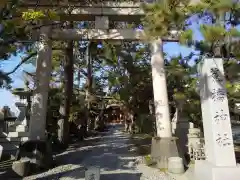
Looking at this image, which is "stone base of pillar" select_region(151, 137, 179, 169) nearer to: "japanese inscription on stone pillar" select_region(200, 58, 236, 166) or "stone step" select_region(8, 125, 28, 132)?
"japanese inscription on stone pillar" select_region(200, 58, 236, 166)

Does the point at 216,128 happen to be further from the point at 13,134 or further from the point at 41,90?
the point at 13,134

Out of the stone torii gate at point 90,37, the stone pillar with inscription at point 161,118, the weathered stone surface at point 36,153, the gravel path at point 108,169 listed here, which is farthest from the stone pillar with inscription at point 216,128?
the weathered stone surface at point 36,153

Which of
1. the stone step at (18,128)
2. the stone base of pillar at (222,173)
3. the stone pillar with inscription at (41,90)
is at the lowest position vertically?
the stone base of pillar at (222,173)

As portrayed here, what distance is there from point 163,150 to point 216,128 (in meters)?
3.31

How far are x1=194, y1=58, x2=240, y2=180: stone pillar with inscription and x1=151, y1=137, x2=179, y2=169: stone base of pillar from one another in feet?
7.35

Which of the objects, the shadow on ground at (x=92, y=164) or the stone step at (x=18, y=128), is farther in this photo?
the stone step at (x=18, y=128)

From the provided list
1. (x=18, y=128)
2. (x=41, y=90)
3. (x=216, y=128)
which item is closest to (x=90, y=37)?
(x=41, y=90)

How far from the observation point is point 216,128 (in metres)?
6.75

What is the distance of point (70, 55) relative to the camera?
15.5 metres

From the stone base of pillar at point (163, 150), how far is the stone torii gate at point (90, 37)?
0.28 metres

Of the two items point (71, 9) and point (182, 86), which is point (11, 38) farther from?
point (182, 86)

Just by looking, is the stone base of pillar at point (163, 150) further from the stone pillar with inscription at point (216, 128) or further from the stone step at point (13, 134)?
the stone step at point (13, 134)

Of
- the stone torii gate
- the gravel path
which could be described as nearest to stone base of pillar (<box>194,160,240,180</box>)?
the gravel path

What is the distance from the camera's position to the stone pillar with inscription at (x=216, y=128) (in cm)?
643
